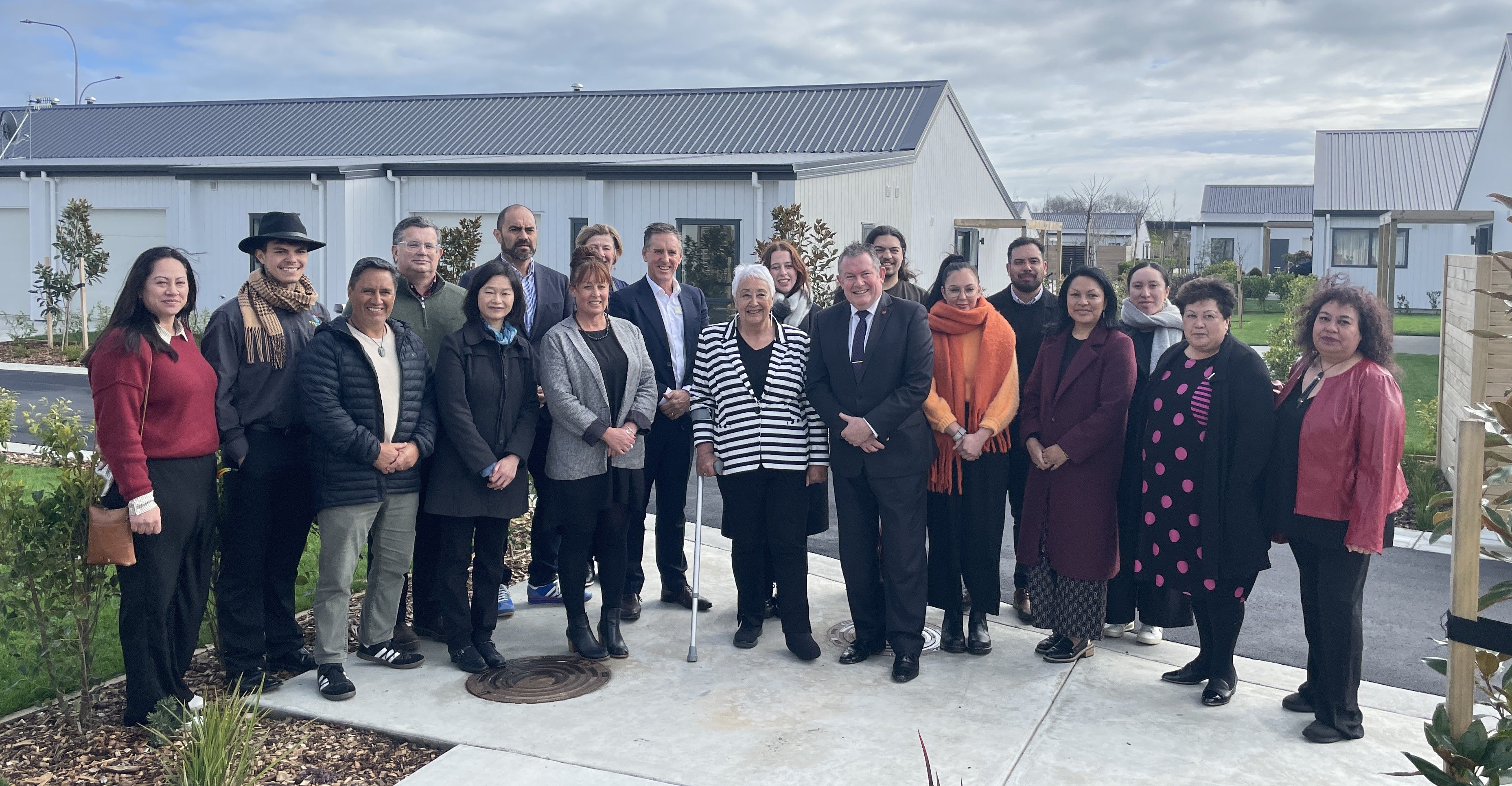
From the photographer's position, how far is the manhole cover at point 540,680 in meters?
4.86

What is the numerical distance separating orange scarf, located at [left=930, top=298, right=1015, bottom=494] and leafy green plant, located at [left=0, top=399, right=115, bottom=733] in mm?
3556

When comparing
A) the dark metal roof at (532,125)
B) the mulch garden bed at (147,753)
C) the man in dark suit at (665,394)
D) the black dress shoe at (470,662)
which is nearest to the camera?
the mulch garden bed at (147,753)

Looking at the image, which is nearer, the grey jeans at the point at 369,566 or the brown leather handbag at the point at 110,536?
the brown leather handbag at the point at 110,536

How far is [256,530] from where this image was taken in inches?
186

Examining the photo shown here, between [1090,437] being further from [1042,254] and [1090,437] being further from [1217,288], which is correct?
[1042,254]

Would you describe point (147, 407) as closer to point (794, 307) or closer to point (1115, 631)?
point (794, 307)

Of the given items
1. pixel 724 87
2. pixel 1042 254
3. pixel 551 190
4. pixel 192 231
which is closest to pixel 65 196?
pixel 192 231

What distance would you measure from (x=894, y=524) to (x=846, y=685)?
76 cm

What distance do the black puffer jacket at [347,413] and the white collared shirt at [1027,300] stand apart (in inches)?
122

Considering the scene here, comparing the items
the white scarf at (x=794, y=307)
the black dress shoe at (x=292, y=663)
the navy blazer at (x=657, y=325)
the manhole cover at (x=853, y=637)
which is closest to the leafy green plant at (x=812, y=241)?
the white scarf at (x=794, y=307)

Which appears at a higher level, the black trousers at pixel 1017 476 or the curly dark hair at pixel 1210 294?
the curly dark hair at pixel 1210 294

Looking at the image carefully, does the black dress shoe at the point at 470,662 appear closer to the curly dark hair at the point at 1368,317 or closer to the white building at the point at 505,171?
the curly dark hair at the point at 1368,317

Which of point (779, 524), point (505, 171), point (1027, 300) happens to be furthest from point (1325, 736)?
point (505, 171)

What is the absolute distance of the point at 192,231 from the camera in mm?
20188
